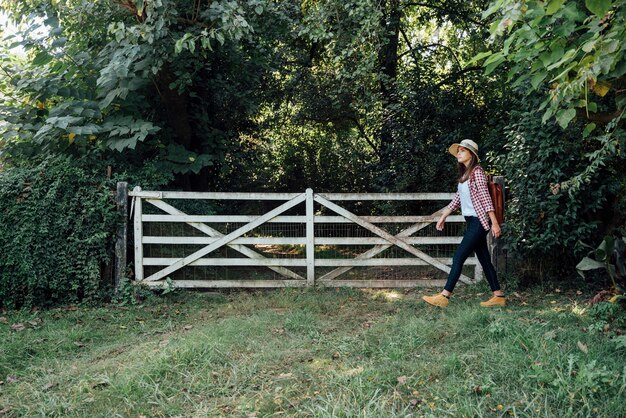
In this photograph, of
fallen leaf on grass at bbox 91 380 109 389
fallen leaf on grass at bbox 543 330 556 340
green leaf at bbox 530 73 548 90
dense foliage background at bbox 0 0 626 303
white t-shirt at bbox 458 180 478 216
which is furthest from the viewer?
dense foliage background at bbox 0 0 626 303

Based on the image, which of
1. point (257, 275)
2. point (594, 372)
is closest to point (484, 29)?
point (257, 275)

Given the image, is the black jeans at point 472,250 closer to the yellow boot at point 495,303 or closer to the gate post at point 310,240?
the yellow boot at point 495,303

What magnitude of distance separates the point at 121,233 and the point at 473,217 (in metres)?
4.82

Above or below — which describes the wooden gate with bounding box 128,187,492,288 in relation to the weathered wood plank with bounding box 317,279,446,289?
above

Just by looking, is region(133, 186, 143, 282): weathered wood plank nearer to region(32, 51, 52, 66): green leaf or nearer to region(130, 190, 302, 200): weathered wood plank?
region(130, 190, 302, 200): weathered wood plank

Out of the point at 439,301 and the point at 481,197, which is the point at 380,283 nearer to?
the point at 439,301

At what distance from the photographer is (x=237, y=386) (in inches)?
173

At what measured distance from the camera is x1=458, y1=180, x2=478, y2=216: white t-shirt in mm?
6344

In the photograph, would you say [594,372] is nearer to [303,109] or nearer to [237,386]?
[237,386]


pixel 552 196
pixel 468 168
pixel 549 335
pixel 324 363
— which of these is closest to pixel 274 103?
pixel 468 168

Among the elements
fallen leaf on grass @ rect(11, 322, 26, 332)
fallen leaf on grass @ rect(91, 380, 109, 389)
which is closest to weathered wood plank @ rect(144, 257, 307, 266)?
fallen leaf on grass @ rect(11, 322, 26, 332)

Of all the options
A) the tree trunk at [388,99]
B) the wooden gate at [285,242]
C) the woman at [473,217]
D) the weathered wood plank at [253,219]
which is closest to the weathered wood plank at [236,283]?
the wooden gate at [285,242]

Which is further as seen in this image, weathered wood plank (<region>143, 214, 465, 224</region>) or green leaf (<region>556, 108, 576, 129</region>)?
weathered wood plank (<region>143, 214, 465, 224</region>)

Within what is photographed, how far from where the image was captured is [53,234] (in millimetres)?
7230
